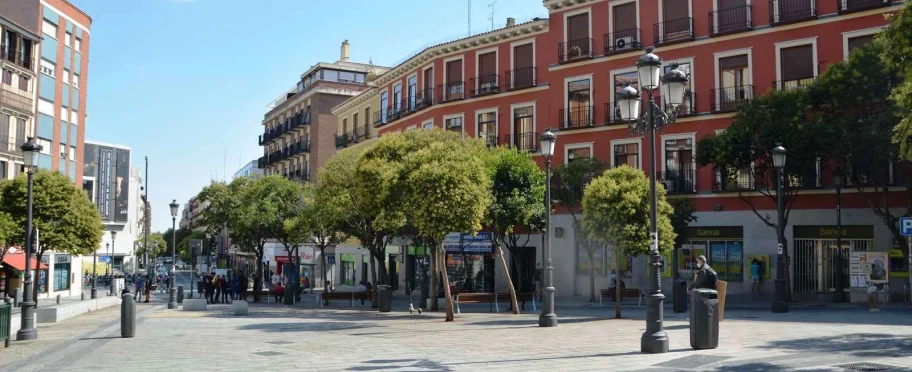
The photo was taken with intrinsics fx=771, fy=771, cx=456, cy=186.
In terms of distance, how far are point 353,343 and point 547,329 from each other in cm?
541

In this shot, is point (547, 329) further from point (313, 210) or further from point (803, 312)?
point (313, 210)

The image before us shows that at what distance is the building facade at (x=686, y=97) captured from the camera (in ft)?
104

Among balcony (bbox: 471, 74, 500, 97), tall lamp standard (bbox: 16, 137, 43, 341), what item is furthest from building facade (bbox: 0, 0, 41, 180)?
tall lamp standard (bbox: 16, 137, 43, 341)

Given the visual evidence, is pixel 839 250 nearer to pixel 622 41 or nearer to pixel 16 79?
pixel 622 41

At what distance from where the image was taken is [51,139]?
5209 centimetres

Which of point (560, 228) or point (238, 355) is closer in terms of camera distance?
point (238, 355)

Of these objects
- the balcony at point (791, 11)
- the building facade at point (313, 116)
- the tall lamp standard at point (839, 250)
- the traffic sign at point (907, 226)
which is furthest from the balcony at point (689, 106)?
the building facade at point (313, 116)

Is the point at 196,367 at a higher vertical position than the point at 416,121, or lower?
lower

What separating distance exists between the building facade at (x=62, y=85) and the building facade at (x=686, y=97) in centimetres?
2734

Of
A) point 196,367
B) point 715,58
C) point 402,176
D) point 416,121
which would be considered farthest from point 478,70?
point 196,367

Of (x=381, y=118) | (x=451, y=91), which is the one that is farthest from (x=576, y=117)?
(x=381, y=118)

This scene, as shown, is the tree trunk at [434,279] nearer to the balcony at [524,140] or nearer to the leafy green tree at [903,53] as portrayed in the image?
the balcony at [524,140]

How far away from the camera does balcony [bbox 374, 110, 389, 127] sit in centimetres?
5162

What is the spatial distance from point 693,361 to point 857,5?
79.0 feet
